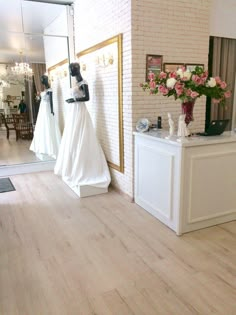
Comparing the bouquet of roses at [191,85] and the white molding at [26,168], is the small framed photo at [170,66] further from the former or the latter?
the white molding at [26,168]

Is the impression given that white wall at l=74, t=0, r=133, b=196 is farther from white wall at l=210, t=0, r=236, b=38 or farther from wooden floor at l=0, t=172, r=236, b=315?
white wall at l=210, t=0, r=236, b=38

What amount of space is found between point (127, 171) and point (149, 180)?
56cm

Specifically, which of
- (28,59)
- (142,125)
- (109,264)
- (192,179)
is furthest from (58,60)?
Result: (109,264)

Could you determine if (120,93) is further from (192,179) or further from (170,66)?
(192,179)

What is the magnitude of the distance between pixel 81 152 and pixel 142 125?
3.49 ft

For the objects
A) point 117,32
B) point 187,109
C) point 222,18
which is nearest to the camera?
point 187,109

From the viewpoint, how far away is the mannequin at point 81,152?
3793 millimetres

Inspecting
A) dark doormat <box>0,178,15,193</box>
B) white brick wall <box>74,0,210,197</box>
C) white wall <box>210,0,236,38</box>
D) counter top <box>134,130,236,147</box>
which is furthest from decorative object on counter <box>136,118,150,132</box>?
dark doormat <box>0,178,15,193</box>

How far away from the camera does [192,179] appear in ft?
8.58

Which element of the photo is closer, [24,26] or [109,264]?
[109,264]

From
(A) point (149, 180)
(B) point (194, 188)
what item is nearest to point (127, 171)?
(A) point (149, 180)

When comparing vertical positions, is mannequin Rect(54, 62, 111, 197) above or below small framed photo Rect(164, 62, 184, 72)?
below

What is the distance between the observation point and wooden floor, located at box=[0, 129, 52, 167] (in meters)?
4.88

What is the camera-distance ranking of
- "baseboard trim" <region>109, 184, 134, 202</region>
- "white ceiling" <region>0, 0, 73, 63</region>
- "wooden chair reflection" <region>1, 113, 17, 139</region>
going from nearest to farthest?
"baseboard trim" <region>109, 184, 134, 202</region> → "white ceiling" <region>0, 0, 73, 63</region> → "wooden chair reflection" <region>1, 113, 17, 139</region>
